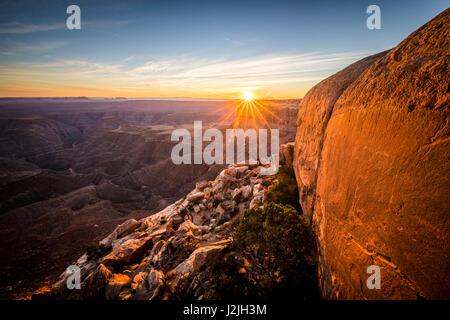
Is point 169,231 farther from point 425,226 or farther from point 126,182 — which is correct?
point 126,182

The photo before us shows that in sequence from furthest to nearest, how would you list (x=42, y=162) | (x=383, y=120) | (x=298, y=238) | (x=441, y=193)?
(x=42, y=162), (x=298, y=238), (x=383, y=120), (x=441, y=193)

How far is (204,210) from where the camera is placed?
1501 cm

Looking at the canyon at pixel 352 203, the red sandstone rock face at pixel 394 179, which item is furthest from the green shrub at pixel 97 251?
the red sandstone rock face at pixel 394 179

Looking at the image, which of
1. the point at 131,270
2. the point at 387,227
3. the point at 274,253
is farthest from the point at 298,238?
the point at 131,270

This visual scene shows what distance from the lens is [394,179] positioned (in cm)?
322

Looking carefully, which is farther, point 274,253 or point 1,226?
point 1,226

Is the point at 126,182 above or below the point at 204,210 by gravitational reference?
below

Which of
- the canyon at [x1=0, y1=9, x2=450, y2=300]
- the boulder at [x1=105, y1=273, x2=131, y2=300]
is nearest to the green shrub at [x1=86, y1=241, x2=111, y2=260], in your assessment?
the canyon at [x1=0, y1=9, x2=450, y2=300]

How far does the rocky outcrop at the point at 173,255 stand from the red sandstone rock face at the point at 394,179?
5001mm

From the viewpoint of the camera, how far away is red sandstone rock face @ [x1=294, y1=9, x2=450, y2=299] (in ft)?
Answer: 8.68


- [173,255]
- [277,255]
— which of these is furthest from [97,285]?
[277,255]

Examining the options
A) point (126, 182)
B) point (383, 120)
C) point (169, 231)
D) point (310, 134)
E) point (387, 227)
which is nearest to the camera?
point (387, 227)

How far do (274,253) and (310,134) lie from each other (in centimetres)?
514

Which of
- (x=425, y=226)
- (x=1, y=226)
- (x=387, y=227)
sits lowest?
(x=1, y=226)
